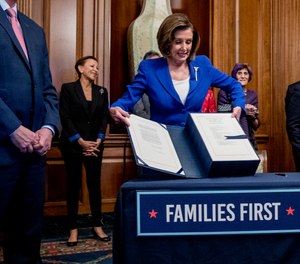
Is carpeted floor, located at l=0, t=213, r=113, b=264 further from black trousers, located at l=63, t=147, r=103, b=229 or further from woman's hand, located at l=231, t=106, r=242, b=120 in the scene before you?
woman's hand, located at l=231, t=106, r=242, b=120

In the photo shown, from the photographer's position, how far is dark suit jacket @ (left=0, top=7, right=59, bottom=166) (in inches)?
58.2

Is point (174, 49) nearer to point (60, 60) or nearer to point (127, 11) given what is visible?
point (60, 60)

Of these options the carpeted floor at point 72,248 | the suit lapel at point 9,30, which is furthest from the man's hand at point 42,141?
the carpeted floor at point 72,248

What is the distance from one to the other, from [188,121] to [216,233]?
1.54 feet

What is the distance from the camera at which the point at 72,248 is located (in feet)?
9.48

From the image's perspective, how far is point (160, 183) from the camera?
1.27 m

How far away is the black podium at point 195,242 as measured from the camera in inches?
49.2

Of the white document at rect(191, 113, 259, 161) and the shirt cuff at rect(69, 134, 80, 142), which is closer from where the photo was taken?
the white document at rect(191, 113, 259, 161)

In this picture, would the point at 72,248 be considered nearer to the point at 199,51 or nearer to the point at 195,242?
the point at 195,242

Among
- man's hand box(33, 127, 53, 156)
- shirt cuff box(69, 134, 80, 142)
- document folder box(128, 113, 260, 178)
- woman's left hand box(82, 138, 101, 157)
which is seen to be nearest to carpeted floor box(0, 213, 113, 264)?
woman's left hand box(82, 138, 101, 157)

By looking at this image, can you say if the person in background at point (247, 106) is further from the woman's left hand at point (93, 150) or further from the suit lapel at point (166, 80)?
the suit lapel at point (166, 80)

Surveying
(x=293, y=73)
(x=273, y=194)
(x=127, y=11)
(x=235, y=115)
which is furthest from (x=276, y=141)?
(x=273, y=194)

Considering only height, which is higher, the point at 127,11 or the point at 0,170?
the point at 127,11

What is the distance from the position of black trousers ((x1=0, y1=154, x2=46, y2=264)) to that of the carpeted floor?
1.02m
